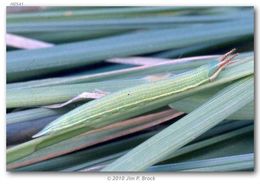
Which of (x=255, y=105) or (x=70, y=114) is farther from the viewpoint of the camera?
(x=255, y=105)

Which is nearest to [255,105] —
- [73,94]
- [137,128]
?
[137,128]

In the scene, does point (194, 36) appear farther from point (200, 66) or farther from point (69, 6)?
Answer: point (69, 6)

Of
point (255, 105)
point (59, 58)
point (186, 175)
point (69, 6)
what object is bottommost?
point (186, 175)

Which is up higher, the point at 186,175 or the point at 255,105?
the point at 255,105

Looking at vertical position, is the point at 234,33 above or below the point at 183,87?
above

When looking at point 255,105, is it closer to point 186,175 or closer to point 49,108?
point 186,175

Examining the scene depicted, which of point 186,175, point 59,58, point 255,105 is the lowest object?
point 186,175

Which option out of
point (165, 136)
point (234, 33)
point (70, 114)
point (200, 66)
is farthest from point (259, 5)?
point (70, 114)

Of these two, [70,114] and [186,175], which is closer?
[70,114]
